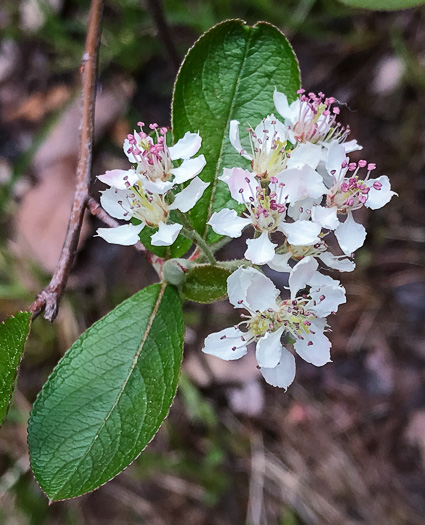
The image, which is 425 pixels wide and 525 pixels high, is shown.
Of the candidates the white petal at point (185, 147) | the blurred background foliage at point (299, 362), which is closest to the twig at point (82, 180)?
the white petal at point (185, 147)

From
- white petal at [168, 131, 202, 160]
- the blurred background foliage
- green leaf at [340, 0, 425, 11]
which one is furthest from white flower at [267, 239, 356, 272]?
the blurred background foliage

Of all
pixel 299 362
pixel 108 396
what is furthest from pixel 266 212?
pixel 299 362

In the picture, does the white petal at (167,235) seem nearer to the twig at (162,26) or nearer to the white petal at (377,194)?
the white petal at (377,194)

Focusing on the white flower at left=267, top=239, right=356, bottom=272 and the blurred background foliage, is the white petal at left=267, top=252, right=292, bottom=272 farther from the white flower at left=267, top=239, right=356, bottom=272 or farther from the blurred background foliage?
the blurred background foliage

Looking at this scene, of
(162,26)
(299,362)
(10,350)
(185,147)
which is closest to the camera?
(10,350)

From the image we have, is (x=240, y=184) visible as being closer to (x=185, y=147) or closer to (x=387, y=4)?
(x=185, y=147)

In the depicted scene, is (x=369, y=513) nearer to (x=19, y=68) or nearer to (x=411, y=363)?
(x=411, y=363)

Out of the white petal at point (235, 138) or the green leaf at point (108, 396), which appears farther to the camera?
the white petal at point (235, 138)

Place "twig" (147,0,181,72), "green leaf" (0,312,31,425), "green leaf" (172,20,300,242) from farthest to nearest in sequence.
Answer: "twig" (147,0,181,72), "green leaf" (172,20,300,242), "green leaf" (0,312,31,425)
